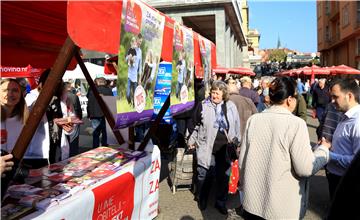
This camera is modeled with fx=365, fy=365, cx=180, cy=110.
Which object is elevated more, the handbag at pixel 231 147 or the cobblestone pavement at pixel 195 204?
the handbag at pixel 231 147

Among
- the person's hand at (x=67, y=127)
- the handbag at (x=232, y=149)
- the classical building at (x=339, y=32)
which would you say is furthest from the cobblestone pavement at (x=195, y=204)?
the classical building at (x=339, y=32)

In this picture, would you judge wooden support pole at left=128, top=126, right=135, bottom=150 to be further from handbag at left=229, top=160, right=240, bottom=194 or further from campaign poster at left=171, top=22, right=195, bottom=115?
handbag at left=229, top=160, right=240, bottom=194

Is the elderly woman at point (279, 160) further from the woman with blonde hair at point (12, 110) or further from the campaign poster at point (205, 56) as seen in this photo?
the campaign poster at point (205, 56)

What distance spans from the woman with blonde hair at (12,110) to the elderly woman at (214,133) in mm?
2256

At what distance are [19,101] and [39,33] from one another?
0.70 metres

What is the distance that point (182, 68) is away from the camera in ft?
14.7

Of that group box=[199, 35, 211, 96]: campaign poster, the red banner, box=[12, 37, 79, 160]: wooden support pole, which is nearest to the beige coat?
the red banner

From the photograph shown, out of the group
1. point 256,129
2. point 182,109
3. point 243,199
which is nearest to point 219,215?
point 182,109

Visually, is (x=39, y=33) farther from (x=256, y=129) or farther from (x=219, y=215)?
(x=219, y=215)

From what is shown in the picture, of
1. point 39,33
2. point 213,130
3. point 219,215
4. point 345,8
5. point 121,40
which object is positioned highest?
point 345,8

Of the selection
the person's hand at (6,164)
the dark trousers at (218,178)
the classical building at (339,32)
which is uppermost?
the classical building at (339,32)

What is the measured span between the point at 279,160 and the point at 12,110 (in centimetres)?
255

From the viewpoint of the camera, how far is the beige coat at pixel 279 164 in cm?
265

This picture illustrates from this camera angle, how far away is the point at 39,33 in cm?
354
